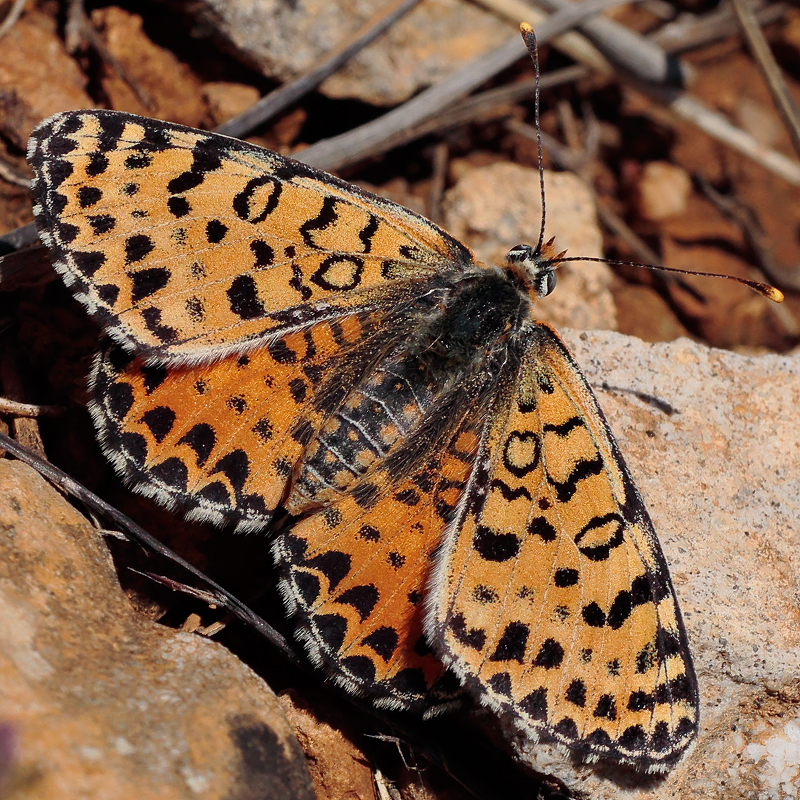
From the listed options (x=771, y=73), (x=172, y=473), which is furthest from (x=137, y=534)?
(x=771, y=73)

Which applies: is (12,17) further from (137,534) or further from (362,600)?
(362,600)

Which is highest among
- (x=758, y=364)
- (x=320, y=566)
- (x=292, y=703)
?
(x=758, y=364)

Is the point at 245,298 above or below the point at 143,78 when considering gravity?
below

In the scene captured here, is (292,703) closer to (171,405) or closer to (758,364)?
(171,405)

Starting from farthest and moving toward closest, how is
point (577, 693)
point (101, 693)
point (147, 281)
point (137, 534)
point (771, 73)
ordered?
point (771, 73), point (137, 534), point (147, 281), point (577, 693), point (101, 693)

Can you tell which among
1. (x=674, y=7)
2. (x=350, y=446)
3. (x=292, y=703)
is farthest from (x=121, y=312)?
(x=674, y=7)
